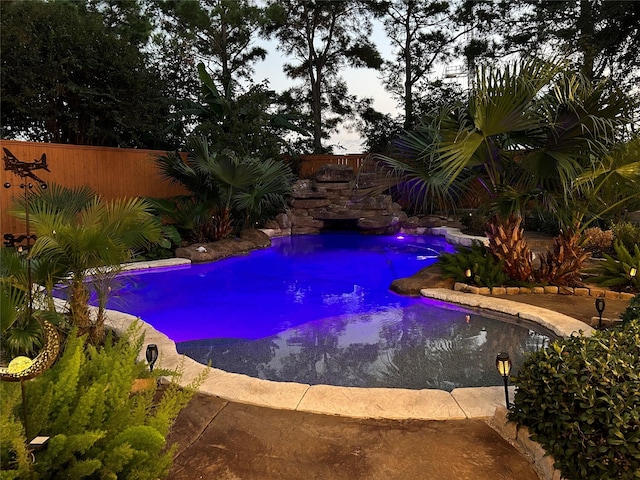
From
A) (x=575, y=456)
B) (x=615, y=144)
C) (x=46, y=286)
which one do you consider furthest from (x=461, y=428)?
(x=615, y=144)

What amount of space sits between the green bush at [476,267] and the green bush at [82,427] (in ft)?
17.7

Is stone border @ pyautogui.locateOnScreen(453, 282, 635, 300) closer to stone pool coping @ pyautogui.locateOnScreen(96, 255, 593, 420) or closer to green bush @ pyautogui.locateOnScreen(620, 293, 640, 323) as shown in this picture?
green bush @ pyautogui.locateOnScreen(620, 293, 640, 323)

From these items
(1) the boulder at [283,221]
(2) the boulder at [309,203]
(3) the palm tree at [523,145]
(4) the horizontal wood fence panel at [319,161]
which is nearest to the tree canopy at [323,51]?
(4) the horizontal wood fence panel at [319,161]

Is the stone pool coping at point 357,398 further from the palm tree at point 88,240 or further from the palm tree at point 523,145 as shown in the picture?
the palm tree at point 523,145

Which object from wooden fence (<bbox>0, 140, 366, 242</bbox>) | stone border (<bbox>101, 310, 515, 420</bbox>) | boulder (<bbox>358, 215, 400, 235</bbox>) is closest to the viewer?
stone border (<bbox>101, 310, 515, 420</bbox>)

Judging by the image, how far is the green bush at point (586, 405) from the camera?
1935 mm

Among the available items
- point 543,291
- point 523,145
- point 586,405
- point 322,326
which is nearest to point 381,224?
point 543,291

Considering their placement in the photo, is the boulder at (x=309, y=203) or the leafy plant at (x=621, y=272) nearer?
the leafy plant at (x=621, y=272)

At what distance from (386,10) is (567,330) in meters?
19.9

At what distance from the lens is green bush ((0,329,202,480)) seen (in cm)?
158

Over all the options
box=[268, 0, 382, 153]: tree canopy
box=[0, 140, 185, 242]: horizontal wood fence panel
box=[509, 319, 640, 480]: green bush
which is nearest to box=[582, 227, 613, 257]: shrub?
box=[509, 319, 640, 480]: green bush

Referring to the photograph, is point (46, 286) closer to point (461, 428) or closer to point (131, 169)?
point (461, 428)

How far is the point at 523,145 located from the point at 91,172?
409 inches

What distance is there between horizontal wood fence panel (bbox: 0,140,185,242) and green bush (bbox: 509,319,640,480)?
1003 cm
